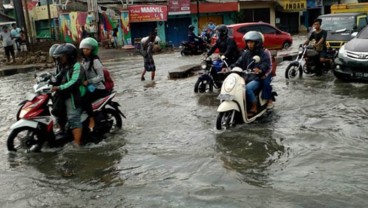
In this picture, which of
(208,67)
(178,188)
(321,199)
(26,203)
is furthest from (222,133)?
(208,67)

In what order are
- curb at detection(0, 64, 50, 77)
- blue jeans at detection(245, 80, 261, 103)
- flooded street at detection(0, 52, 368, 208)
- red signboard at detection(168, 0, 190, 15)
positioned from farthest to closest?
red signboard at detection(168, 0, 190, 15)
curb at detection(0, 64, 50, 77)
blue jeans at detection(245, 80, 261, 103)
flooded street at detection(0, 52, 368, 208)

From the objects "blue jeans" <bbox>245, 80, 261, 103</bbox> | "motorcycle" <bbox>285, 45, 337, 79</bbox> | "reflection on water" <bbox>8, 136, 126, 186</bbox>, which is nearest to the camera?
"reflection on water" <bbox>8, 136, 126, 186</bbox>

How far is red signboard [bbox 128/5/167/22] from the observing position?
3075cm

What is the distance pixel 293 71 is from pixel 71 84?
7557mm

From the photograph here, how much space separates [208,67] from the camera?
10883 millimetres

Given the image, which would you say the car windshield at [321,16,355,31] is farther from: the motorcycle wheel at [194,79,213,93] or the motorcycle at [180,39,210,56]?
the motorcycle at [180,39,210,56]

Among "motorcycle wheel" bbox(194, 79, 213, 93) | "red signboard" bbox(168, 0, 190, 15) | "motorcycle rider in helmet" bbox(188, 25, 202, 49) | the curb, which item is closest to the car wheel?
"motorcycle rider in helmet" bbox(188, 25, 202, 49)

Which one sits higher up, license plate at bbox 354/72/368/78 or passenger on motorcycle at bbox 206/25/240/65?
passenger on motorcycle at bbox 206/25/240/65

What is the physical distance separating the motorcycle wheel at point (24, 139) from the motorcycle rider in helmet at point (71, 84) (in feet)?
1.88

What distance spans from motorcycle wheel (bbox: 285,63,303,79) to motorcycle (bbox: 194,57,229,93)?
2.24 meters

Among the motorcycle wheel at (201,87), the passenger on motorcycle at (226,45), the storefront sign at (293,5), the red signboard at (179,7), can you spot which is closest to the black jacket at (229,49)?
the passenger on motorcycle at (226,45)

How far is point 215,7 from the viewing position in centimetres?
3600

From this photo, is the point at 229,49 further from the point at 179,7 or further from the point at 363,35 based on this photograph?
the point at 179,7

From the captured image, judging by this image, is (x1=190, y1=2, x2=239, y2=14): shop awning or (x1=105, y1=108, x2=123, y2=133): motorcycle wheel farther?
(x1=190, y1=2, x2=239, y2=14): shop awning
